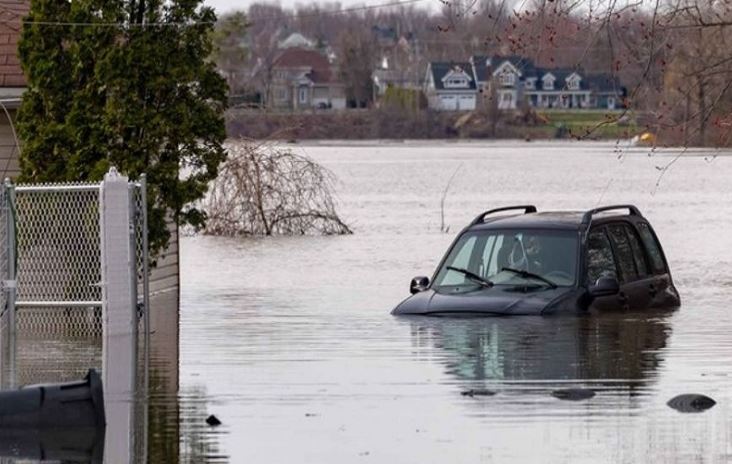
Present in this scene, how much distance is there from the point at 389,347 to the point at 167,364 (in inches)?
84.7

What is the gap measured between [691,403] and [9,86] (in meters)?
12.7

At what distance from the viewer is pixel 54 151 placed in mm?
23203

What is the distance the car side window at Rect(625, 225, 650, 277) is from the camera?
69.1ft

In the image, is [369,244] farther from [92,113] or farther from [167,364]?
[167,364]

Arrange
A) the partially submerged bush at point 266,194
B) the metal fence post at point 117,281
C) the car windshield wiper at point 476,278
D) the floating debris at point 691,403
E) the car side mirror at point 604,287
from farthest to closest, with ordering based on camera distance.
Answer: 1. the partially submerged bush at point 266,194
2. the car windshield wiper at point 476,278
3. the car side mirror at point 604,287
4. the metal fence post at point 117,281
5. the floating debris at point 691,403

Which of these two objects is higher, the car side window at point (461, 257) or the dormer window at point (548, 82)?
the car side window at point (461, 257)

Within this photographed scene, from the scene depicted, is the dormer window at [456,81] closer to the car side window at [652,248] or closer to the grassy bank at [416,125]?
the grassy bank at [416,125]

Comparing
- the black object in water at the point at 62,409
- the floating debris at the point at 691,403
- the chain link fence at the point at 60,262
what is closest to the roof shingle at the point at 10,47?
the chain link fence at the point at 60,262

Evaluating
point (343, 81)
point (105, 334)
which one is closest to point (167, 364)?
point (105, 334)

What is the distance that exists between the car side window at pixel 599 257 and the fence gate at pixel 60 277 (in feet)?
14.8

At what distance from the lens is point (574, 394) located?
48.5 feet

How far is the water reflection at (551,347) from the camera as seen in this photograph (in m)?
16.1

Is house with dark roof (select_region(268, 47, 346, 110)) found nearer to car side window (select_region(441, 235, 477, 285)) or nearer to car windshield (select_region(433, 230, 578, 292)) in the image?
car side window (select_region(441, 235, 477, 285))

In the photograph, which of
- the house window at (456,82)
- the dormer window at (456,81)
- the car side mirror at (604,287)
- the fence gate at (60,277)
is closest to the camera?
the fence gate at (60,277)
